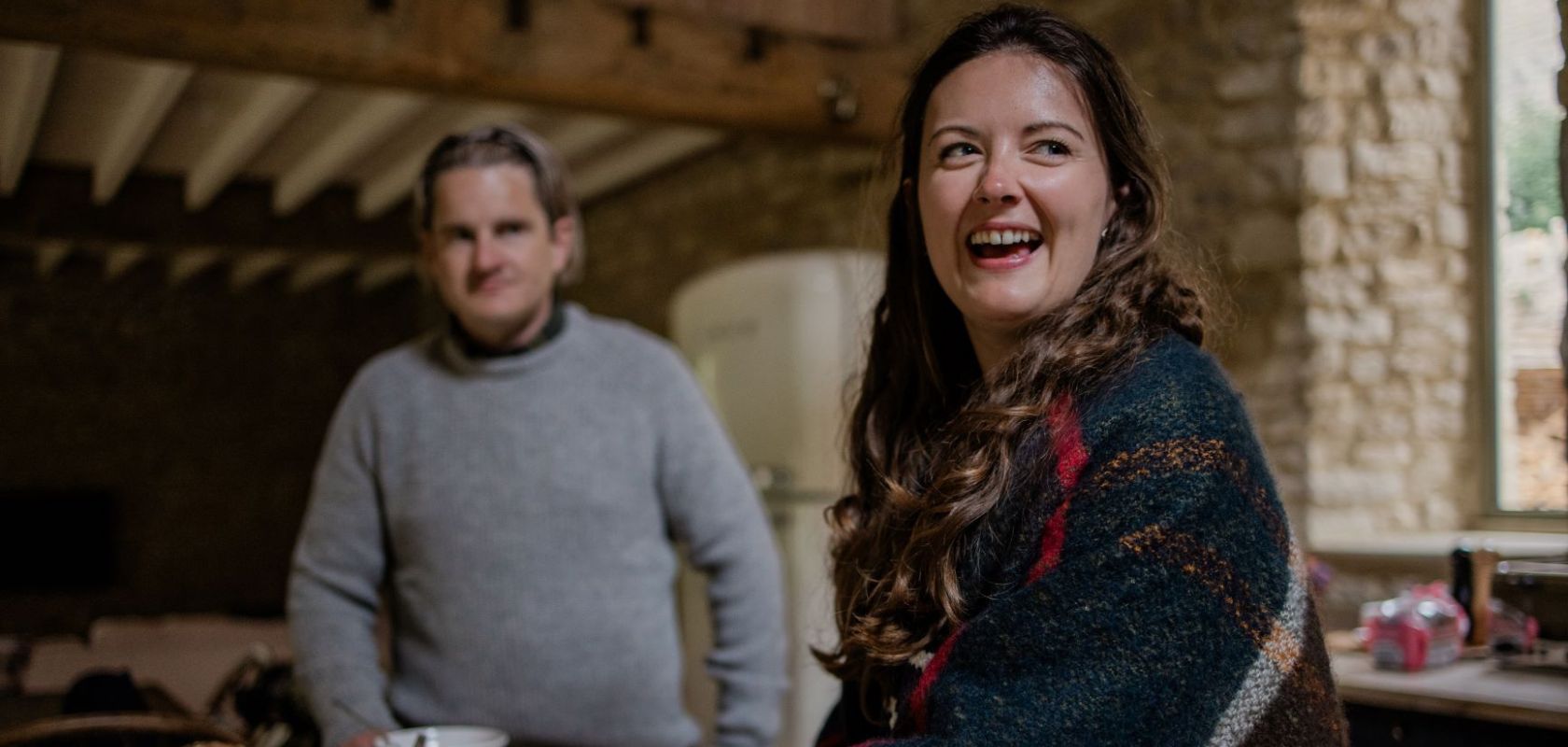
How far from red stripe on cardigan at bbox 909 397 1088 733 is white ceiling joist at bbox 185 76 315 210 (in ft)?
13.4

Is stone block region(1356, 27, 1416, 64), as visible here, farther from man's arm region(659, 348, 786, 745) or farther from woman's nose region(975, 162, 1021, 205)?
woman's nose region(975, 162, 1021, 205)

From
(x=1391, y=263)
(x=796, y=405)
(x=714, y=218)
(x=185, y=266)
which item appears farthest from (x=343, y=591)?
(x=185, y=266)

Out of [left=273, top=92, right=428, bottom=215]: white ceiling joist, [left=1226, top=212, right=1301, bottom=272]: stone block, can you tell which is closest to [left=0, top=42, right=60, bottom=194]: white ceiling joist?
[left=273, top=92, right=428, bottom=215]: white ceiling joist

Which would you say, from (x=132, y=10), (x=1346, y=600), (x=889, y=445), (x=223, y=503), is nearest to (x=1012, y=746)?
(x=889, y=445)

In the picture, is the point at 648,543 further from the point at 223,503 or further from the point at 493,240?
the point at 223,503

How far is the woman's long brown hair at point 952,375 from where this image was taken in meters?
0.89

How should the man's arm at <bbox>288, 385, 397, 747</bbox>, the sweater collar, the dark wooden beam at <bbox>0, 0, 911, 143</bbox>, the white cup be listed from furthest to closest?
the dark wooden beam at <bbox>0, 0, 911, 143</bbox>, the sweater collar, the man's arm at <bbox>288, 385, 397, 747</bbox>, the white cup

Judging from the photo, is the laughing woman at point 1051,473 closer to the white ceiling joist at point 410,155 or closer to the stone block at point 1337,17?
the stone block at point 1337,17

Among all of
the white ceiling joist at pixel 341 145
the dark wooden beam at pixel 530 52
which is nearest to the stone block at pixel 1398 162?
the dark wooden beam at pixel 530 52

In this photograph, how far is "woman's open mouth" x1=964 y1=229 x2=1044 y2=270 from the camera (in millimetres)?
936

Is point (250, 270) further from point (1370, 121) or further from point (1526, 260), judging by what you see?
point (1526, 260)

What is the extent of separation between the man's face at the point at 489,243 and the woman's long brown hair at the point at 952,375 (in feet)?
2.39

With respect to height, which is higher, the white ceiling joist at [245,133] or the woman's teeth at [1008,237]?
the white ceiling joist at [245,133]

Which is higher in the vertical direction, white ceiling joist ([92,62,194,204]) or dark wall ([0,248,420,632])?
white ceiling joist ([92,62,194,204])
